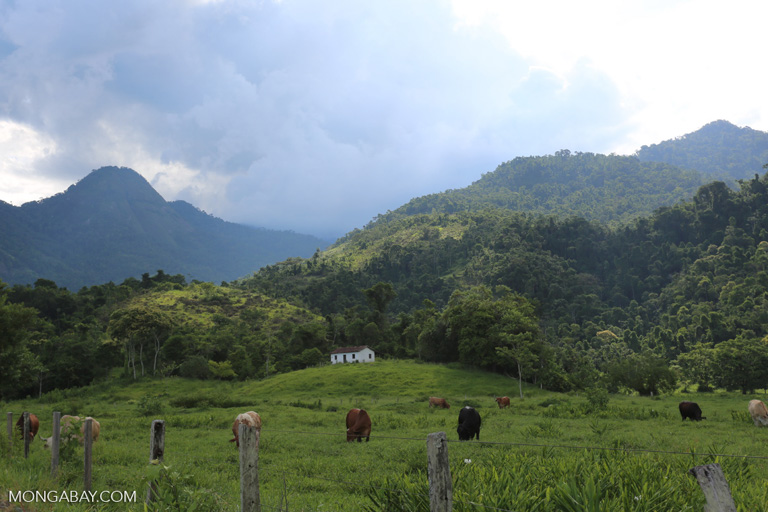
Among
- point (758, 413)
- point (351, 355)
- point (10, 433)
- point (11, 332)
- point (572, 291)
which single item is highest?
point (572, 291)

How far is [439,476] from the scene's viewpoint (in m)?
4.40

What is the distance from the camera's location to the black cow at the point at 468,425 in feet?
54.0

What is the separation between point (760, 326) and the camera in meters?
72.9

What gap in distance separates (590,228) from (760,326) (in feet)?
248

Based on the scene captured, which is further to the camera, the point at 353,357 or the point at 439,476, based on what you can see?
the point at 353,357

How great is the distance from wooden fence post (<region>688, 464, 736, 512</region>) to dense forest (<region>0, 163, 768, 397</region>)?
31.8m

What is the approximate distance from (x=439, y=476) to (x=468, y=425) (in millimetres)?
13060

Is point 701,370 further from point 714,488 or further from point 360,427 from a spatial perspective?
point 714,488

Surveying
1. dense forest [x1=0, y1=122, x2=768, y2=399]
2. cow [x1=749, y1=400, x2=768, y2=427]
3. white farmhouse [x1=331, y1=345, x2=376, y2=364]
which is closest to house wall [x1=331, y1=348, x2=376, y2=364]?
white farmhouse [x1=331, y1=345, x2=376, y2=364]

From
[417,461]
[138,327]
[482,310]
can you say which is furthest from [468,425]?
[138,327]

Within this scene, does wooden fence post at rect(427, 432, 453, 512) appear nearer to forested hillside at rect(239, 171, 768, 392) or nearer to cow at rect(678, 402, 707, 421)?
cow at rect(678, 402, 707, 421)

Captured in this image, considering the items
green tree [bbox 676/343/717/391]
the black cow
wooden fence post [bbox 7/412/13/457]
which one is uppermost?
wooden fence post [bbox 7/412/13/457]

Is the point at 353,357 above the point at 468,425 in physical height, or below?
below

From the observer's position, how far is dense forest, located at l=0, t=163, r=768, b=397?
1934 inches
